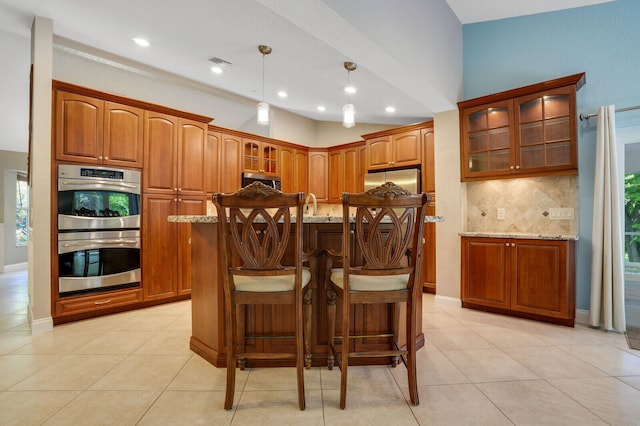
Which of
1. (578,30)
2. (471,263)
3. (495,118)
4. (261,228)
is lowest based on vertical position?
(471,263)

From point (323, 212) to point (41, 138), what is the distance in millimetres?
3925

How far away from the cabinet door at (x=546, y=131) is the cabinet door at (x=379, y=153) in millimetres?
1732

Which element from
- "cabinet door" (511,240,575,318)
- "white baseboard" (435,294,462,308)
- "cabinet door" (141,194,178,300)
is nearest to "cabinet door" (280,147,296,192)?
"cabinet door" (141,194,178,300)

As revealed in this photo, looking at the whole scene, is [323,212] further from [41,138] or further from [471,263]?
[41,138]

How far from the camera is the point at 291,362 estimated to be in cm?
209

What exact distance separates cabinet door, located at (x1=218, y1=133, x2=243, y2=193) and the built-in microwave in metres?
0.07

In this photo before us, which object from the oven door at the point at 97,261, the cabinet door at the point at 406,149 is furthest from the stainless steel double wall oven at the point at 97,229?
the cabinet door at the point at 406,149

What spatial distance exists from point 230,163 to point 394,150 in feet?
7.82

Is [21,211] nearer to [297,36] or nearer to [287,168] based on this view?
[287,168]

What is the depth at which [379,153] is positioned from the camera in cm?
470

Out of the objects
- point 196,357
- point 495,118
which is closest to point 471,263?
point 495,118

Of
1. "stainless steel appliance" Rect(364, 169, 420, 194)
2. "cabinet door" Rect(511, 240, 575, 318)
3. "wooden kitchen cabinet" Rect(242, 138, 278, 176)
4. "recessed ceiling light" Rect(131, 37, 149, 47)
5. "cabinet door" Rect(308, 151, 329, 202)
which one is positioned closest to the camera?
"cabinet door" Rect(511, 240, 575, 318)

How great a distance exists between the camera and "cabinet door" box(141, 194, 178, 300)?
3.43m

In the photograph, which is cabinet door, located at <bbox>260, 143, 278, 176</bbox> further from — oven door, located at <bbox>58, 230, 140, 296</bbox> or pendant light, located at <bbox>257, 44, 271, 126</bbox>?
oven door, located at <bbox>58, 230, 140, 296</bbox>
